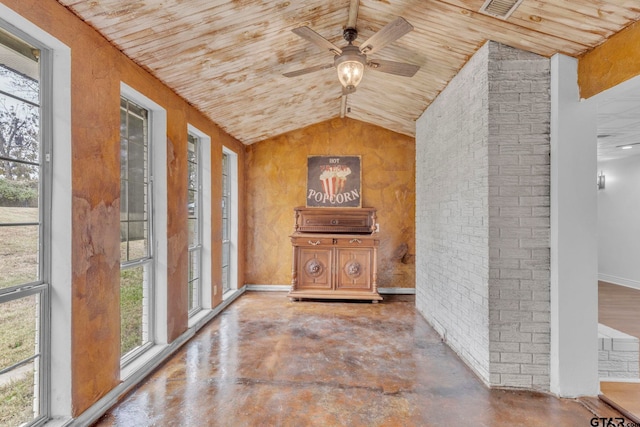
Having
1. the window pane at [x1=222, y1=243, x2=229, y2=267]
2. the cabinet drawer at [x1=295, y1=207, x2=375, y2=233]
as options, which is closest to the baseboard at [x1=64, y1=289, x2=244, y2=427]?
the window pane at [x1=222, y1=243, x2=229, y2=267]

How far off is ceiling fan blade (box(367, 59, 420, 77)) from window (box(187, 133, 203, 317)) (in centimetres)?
253

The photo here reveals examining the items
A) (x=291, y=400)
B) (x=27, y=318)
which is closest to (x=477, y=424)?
(x=291, y=400)

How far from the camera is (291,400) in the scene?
2521 mm

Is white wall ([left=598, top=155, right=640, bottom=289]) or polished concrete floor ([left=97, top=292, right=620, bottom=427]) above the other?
white wall ([left=598, top=155, right=640, bottom=289])

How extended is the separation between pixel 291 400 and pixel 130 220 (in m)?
1.99

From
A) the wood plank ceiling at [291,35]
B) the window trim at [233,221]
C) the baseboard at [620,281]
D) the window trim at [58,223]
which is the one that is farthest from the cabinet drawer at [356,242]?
the baseboard at [620,281]

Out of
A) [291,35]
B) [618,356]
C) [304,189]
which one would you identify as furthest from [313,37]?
[304,189]

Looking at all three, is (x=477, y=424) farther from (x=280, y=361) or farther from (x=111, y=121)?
(x=111, y=121)

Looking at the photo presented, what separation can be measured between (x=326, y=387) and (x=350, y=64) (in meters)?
2.54

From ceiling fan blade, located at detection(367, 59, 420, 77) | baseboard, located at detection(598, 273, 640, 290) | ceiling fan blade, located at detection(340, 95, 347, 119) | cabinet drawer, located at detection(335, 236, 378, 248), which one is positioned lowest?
baseboard, located at detection(598, 273, 640, 290)

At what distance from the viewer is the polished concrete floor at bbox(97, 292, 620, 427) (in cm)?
231

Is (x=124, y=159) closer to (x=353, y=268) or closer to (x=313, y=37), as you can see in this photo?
(x=313, y=37)

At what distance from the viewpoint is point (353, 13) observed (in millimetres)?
2787

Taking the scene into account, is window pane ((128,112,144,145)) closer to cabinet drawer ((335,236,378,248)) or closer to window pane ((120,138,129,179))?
window pane ((120,138,129,179))
